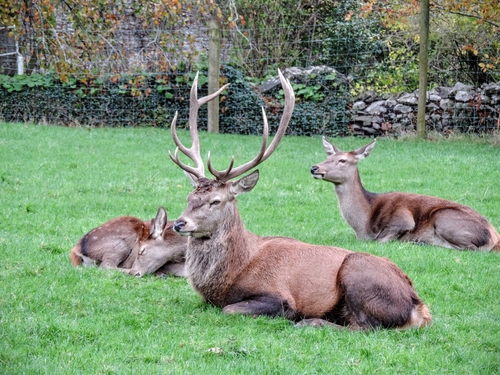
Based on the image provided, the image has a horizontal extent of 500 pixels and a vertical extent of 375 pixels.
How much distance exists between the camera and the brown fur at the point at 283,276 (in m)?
5.55

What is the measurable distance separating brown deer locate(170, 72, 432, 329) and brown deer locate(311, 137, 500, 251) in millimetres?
2958

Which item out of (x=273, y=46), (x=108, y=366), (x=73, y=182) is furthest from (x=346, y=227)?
(x=273, y=46)

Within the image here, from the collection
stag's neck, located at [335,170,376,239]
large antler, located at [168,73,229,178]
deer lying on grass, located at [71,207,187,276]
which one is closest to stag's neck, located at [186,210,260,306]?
large antler, located at [168,73,229,178]

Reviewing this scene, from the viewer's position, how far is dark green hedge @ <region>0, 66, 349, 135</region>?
18188mm

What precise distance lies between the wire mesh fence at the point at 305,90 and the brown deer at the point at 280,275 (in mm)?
11812

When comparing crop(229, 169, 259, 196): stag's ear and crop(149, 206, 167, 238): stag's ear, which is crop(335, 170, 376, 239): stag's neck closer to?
crop(149, 206, 167, 238): stag's ear

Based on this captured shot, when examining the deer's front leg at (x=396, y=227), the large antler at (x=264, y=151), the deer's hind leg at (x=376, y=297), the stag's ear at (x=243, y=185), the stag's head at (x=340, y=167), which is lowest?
the deer's front leg at (x=396, y=227)

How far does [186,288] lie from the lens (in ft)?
22.5

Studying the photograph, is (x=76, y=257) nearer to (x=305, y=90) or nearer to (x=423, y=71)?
(x=423, y=71)

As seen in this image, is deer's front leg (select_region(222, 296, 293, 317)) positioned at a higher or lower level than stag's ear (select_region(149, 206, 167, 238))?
lower

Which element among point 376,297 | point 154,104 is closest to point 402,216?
point 376,297

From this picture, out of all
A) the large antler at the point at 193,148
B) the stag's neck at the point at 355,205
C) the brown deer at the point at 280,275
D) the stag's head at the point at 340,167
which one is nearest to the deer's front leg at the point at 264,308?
the brown deer at the point at 280,275

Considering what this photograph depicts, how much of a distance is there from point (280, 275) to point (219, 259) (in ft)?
1.56

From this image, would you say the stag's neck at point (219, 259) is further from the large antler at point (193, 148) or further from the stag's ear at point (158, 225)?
the stag's ear at point (158, 225)
